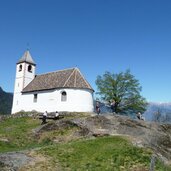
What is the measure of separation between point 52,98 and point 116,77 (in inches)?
888

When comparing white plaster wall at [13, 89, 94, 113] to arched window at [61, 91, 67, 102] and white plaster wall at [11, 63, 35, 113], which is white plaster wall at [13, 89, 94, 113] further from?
white plaster wall at [11, 63, 35, 113]

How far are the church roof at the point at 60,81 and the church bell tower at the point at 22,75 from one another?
5.61 feet

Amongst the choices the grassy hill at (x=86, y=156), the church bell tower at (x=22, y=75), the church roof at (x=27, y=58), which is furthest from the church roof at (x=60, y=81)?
the grassy hill at (x=86, y=156)

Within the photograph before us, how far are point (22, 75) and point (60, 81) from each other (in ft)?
39.1

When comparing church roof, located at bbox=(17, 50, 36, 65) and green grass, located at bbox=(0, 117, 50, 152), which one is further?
church roof, located at bbox=(17, 50, 36, 65)

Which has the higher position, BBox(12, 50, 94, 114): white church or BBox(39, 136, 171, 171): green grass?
BBox(12, 50, 94, 114): white church

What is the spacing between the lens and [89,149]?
26422 millimetres

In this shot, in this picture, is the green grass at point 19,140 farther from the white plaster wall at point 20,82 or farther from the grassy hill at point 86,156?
the white plaster wall at point 20,82

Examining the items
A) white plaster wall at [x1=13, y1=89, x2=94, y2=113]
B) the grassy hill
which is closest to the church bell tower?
white plaster wall at [x1=13, y1=89, x2=94, y2=113]

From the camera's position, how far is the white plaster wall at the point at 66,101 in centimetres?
5669

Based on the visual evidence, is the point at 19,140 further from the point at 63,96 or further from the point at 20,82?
the point at 20,82

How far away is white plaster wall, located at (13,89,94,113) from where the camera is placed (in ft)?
186

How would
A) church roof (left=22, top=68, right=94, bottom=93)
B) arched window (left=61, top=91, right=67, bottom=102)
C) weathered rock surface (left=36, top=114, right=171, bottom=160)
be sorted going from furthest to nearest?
church roof (left=22, top=68, right=94, bottom=93) < arched window (left=61, top=91, right=67, bottom=102) < weathered rock surface (left=36, top=114, right=171, bottom=160)

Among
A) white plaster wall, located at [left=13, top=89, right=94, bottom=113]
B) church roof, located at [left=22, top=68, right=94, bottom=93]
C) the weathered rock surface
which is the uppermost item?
church roof, located at [left=22, top=68, right=94, bottom=93]
